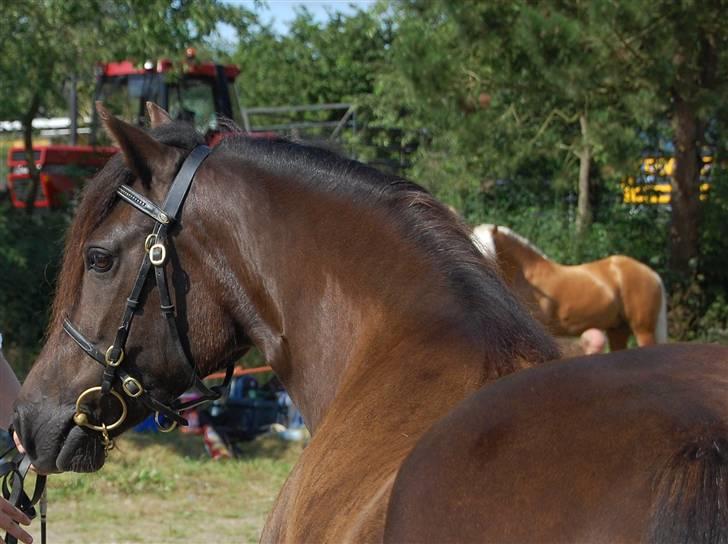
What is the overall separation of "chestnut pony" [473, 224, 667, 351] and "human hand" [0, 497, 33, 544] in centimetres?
662

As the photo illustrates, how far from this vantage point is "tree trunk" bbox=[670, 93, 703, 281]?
450 inches

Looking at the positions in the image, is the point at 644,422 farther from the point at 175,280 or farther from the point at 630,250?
the point at 630,250

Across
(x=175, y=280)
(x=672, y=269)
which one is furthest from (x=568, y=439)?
(x=672, y=269)

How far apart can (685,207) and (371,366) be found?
10.6 metres

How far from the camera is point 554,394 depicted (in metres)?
1.34

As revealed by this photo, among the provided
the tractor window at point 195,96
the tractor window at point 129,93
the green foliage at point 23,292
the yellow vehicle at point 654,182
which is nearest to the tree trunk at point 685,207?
the yellow vehicle at point 654,182

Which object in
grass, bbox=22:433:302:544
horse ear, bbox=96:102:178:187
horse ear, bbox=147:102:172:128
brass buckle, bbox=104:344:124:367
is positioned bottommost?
grass, bbox=22:433:302:544

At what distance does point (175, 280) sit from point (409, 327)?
1.99 feet

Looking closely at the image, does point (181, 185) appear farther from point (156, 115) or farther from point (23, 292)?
point (23, 292)

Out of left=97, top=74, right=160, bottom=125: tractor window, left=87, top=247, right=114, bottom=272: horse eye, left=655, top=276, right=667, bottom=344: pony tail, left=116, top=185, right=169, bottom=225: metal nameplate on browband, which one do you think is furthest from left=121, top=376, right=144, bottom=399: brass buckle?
left=97, top=74, right=160, bottom=125: tractor window

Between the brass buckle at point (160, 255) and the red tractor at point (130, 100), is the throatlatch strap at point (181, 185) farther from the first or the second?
the red tractor at point (130, 100)

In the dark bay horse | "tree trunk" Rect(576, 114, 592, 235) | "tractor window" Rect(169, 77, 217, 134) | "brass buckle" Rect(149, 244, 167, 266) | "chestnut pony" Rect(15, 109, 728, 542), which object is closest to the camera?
"chestnut pony" Rect(15, 109, 728, 542)

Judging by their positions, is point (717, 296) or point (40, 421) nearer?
point (40, 421)

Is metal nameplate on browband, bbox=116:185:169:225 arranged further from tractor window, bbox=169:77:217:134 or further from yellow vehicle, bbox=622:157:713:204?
yellow vehicle, bbox=622:157:713:204
